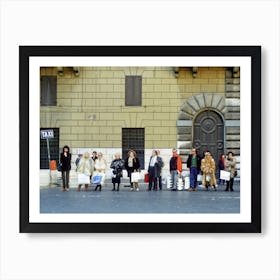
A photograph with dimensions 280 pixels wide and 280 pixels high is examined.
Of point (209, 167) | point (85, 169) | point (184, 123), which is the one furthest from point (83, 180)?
point (209, 167)

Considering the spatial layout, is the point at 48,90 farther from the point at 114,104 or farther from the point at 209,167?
the point at 209,167

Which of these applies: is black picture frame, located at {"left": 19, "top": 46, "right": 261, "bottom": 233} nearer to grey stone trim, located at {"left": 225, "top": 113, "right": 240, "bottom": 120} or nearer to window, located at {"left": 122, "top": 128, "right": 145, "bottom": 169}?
grey stone trim, located at {"left": 225, "top": 113, "right": 240, "bottom": 120}

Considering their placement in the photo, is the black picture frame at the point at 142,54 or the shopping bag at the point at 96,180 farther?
the shopping bag at the point at 96,180

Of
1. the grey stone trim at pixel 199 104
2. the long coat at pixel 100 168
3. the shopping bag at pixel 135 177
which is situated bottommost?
the shopping bag at pixel 135 177

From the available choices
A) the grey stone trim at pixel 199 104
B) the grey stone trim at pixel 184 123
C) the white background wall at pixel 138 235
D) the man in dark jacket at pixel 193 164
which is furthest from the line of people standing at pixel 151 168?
the white background wall at pixel 138 235

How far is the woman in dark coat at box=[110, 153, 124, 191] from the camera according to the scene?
7.20m

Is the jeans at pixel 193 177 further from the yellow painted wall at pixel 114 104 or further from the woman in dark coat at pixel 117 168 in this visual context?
the woman in dark coat at pixel 117 168

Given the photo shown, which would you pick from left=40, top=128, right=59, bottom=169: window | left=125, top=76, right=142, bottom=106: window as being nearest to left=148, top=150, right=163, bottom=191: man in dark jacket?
left=125, top=76, right=142, bottom=106: window

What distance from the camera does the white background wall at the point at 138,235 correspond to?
7055 millimetres

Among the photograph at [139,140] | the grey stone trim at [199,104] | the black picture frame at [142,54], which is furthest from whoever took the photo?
the grey stone trim at [199,104]

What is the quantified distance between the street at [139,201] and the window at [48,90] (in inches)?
33.8

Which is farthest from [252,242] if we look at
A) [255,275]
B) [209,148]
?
[209,148]
